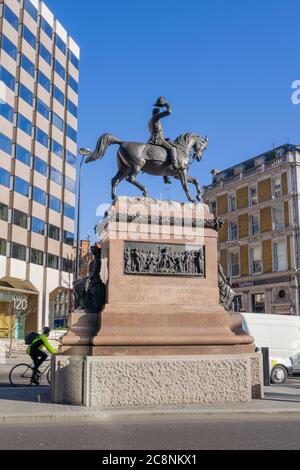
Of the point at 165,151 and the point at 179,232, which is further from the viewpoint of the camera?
the point at 165,151

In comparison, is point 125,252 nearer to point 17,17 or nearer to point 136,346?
point 136,346

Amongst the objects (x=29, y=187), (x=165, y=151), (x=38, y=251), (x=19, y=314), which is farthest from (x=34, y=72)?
(x=165, y=151)

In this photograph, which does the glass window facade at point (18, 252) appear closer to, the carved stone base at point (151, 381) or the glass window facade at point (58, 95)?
the glass window facade at point (58, 95)

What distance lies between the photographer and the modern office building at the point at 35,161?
46.6 metres

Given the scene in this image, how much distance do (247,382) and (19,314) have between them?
37177mm

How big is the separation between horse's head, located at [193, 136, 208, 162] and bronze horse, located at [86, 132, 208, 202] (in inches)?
12.5

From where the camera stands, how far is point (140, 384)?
33.4ft

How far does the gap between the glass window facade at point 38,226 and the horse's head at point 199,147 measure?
3791 centimetres

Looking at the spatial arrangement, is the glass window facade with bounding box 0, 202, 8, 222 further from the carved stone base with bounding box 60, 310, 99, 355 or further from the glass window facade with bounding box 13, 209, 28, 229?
the carved stone base with bounding box 60, 310, 99, 355

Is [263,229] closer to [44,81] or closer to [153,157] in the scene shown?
[44,81]

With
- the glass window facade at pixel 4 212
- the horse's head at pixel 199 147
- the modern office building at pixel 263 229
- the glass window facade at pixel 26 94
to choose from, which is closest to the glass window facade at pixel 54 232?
the glass window facade at pixel 4 212

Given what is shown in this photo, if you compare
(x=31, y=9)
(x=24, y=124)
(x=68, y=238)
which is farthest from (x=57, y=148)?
(x=31, y=9)

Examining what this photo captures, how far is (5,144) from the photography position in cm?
4625

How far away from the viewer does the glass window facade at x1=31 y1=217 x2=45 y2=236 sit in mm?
49906
